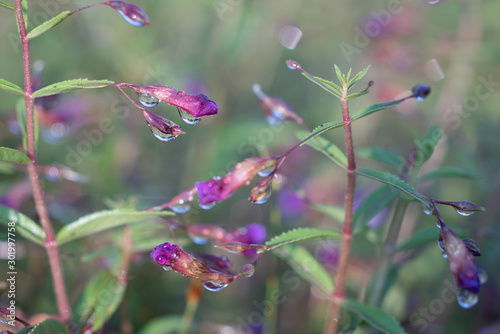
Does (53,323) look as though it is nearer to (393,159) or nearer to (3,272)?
(393,159)

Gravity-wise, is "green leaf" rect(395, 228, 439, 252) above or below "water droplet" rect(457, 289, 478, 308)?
below

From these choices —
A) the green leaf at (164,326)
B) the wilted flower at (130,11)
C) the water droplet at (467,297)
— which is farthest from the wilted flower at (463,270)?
the green leaf at (164,326)

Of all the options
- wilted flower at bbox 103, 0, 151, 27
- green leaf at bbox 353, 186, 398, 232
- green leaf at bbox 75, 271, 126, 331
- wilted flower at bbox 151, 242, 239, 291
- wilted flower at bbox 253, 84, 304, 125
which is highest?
wilted flower at bbox 103, 0, 151, 27

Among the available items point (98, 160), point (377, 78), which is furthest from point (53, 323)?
point (377, 78)

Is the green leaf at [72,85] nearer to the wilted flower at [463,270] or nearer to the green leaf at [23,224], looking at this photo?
the green leaf at [23,224]

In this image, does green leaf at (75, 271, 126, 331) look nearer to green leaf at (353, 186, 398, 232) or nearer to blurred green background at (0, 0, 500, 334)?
blurred green background at (0, 0, 500, 334)

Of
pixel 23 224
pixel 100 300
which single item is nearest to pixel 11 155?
pixel 23 224

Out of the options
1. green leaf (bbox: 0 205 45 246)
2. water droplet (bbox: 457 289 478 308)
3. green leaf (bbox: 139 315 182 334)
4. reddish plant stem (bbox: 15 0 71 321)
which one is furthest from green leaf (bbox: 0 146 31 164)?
water droplet (bbox: 457 289 478 308)

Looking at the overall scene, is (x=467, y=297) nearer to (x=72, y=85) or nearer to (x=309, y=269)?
(x=309, y=269)
